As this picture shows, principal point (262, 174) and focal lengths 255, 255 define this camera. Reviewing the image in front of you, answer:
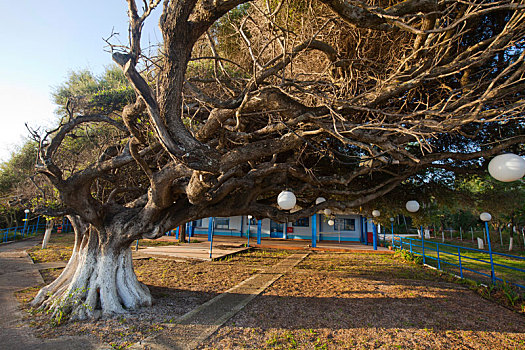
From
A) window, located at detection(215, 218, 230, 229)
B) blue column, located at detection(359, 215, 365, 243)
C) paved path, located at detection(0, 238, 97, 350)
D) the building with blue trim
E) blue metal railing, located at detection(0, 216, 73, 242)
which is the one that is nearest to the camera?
paved path, located at detection(0, 238, 97, 350)

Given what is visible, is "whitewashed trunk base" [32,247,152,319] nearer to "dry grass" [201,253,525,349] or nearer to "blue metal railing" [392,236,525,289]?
"dry grass" [201,253,525,349]

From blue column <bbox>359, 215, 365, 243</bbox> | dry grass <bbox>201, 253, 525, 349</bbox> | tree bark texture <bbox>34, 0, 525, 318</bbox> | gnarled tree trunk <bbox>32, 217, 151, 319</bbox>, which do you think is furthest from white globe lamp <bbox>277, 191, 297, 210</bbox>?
blue column <bbox>359, 215, 365, 243</bbox>

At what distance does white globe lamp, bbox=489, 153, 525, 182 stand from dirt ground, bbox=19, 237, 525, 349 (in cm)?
298

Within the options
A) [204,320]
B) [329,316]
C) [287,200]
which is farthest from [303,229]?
[204,320]

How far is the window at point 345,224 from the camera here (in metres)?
25.4

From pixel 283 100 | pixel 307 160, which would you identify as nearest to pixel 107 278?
pixel 283 100

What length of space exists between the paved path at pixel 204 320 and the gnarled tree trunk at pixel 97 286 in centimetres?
139

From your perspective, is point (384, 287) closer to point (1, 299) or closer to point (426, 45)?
point (426, 45)

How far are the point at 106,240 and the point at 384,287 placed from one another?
8.09 meters

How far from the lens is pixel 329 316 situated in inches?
219

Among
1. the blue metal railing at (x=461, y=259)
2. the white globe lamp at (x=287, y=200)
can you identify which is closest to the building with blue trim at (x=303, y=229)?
the blue metal railing at (x=461, y=259)

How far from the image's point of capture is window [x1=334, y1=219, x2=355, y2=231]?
2538 cm

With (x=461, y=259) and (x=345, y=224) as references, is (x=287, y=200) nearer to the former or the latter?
(x=461, y=259)

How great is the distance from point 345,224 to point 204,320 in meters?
22.6
